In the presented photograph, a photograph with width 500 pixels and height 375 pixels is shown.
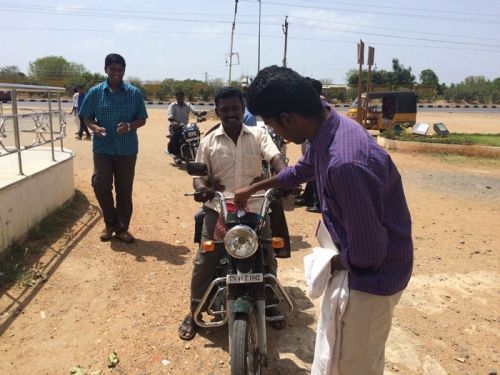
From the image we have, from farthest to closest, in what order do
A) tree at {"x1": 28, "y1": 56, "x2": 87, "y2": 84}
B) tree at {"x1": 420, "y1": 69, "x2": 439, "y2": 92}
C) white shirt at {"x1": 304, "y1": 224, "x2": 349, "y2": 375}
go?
1. tree at {"x1": 420, "y1": 69, "x2": 439, "y2": 92}
2. tree at {"x1": 28, "y1": 56, "x2": 87, "y2": 84}
3. white shirt at {"x1": 304, "y1": 224, "x2": 349, "y2": 375}

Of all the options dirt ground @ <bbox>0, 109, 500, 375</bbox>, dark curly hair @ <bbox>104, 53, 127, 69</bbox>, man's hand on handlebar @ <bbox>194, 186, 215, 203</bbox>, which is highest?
dark curly hair @ <bbox>104, 53, 127, 69</bbox>

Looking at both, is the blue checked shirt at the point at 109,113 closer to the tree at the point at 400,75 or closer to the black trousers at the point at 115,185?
the black trousers at the point at 115,185

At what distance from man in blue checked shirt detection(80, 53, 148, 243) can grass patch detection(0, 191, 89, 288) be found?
719mm

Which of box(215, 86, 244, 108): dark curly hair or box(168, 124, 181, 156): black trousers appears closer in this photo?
box(215, 86, 244, 108): dark curly hair

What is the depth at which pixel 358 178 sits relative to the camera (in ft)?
5.01

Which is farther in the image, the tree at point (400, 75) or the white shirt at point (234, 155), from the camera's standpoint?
the tree at point (400, 75)

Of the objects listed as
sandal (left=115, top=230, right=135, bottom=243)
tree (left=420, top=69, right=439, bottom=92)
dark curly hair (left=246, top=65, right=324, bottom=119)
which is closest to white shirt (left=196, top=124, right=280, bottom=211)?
dark curly hair (left=246, top=65, right=324, bottom=119)

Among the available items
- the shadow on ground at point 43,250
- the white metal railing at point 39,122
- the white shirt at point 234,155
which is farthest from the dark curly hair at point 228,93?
the white metal railing at point 39,122

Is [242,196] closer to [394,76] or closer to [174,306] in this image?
[174,306]

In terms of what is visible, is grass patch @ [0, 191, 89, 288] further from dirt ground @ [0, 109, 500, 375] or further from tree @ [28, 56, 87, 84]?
tree @ [28, 56, 87, 84]

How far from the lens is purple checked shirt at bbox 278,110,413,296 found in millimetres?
1545

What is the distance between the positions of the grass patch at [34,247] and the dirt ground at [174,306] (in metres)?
0.07

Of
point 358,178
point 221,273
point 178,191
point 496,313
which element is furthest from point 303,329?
point 178,191

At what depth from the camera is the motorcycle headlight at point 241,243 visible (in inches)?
97.8
